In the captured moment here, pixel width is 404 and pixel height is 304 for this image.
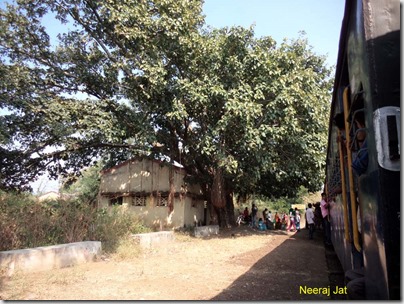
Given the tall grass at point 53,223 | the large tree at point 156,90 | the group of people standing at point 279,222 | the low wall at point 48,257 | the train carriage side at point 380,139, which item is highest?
the large tree at point 156,90

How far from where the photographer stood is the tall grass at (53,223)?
23.9 feet

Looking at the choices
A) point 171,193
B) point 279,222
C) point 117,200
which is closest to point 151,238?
point 171,193

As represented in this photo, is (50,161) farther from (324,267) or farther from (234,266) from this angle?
(324,267)

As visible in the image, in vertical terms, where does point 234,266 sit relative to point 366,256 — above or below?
below

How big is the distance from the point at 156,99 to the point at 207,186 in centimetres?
598

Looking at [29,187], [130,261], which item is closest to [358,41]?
[130,261]

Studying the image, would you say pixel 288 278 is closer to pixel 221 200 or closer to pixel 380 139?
pixel 380 139

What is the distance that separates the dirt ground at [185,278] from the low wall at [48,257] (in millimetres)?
246

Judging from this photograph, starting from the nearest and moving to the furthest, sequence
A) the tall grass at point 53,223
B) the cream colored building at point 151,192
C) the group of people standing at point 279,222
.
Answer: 1. the tall grass at point 53,223
2. the cream colored building at point 151,192
3. the group of people standing at point 279,222

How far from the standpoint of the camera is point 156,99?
40.4ft

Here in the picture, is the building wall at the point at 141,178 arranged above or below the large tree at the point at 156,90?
below

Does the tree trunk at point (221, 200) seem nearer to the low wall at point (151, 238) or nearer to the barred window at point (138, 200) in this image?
the low wall at point (151, 238)

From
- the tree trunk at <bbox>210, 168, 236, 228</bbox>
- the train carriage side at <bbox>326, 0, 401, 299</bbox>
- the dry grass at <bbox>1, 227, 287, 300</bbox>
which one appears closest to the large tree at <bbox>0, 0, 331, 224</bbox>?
the tree trunk at <bbox>210, 168, 236, 228</bbox>

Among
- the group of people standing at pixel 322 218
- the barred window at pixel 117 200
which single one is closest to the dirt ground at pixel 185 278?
the group of people standing at pixel 322 218
